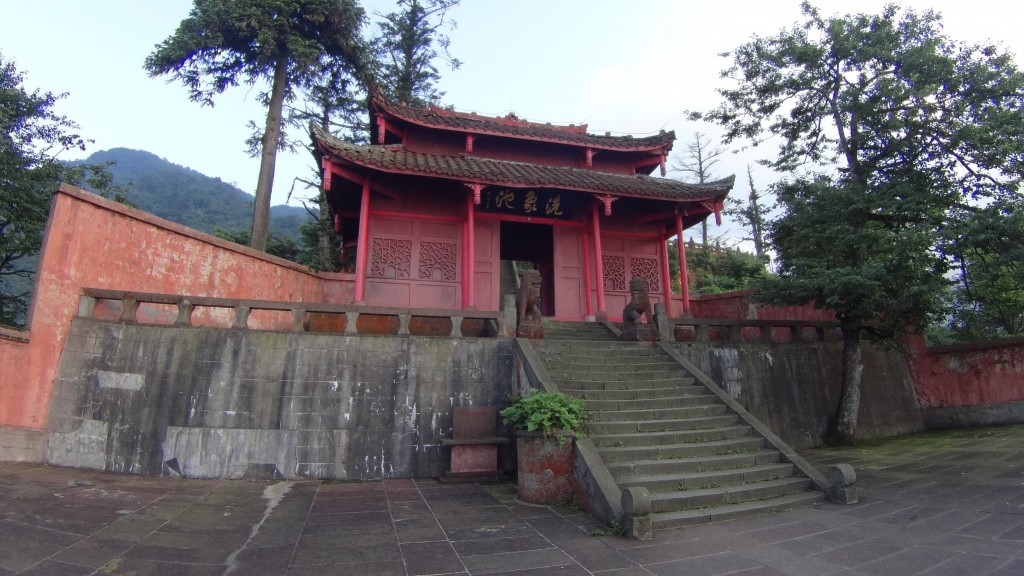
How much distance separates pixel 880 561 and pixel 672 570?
5.67 ft

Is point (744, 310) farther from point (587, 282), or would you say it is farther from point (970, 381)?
point (970, 381)

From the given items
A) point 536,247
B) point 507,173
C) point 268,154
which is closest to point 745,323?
point 507,173

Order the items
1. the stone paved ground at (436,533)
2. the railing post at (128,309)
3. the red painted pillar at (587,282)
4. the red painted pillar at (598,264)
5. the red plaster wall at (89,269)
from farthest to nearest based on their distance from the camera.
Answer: the red painted pillar at (587,282)
the red painted pillar at (598,264)
the railing post at (128,309)
the red plaster wall at (89,269)
the stone paved ground at (436,533)

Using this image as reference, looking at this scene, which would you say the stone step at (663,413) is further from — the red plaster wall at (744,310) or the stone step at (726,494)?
the red plaster wall at (744,310)

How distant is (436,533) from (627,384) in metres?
3.92

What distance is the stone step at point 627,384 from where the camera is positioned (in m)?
7.05

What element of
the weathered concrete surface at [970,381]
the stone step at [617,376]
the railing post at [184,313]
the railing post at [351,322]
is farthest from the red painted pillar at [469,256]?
the weathered concrete surface at [970,381]

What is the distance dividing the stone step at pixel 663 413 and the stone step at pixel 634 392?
35cm

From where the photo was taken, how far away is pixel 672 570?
12.0 ft

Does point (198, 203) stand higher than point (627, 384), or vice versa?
point (198, 203)

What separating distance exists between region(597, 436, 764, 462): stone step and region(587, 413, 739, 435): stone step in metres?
0.33

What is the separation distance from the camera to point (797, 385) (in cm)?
962

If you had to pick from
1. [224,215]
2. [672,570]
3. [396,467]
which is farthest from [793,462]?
[224,215]

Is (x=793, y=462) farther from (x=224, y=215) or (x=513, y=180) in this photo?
(x=224, y=215)
